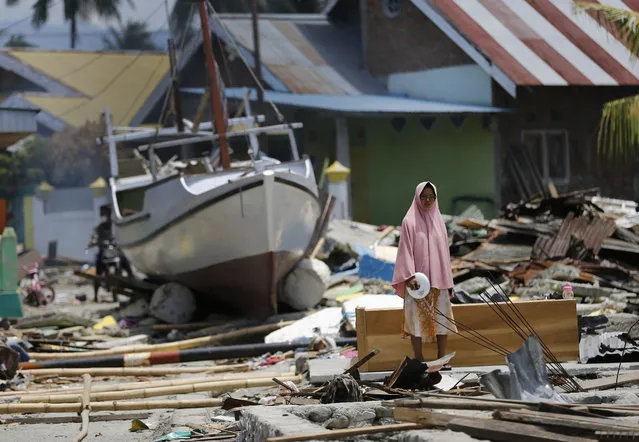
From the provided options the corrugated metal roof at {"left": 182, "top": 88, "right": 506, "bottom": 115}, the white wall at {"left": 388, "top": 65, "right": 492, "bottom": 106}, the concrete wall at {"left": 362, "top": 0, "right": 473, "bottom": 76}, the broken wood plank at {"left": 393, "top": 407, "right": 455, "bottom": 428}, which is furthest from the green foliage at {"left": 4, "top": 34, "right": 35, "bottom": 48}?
the broken wood plank at {"left": 393, "top": 407, "right": 455, "bottom": 428}

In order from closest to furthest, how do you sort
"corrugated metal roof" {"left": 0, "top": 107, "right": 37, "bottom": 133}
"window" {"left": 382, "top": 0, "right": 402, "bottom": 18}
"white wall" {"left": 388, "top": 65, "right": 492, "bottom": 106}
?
"corrugated metal roof" {"left": 0, "top": 107, "right": 37, "bottom": 133} → "white wall" {"left": 388, "top": 65, "right": 492, "bottom": 106} → "window" {"left": 382, "top": 0, "right": 402, "bottom": 18}

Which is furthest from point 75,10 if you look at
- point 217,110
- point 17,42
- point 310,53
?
point 217,110

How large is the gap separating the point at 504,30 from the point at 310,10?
761 inches

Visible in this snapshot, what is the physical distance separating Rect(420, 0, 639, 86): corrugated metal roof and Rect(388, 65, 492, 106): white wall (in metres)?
0.87

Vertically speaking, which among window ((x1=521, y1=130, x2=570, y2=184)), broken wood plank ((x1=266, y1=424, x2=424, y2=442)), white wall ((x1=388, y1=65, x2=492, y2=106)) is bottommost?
broken wood plank ((x1=266, y1=424, x2=424, y2=442))

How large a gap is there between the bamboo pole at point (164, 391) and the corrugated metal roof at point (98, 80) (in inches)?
1135

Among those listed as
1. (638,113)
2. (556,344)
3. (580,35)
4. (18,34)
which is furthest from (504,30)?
(18,34)

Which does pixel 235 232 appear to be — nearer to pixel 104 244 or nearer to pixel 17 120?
pixel 17 120

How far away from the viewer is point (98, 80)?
39.8 meters

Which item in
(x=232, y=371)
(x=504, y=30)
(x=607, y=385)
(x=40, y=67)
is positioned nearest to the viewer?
(x=607, y=385)

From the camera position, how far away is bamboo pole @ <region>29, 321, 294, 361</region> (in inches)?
518

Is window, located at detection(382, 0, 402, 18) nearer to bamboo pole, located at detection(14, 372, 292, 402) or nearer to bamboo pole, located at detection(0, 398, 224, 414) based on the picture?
bamboo pole, located at detection(14, 372, 292, 402)

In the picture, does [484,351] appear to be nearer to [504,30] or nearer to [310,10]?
[504,30]

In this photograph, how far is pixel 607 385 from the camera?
284 inches
